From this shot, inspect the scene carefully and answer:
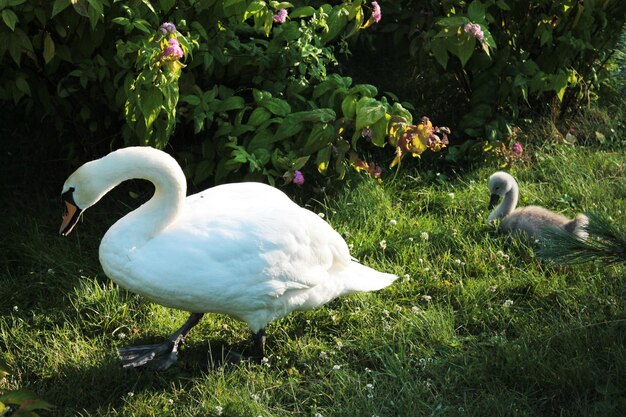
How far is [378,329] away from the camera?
4.18 metres

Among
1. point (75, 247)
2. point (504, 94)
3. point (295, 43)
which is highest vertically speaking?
point (295, 43)

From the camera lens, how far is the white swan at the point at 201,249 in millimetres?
3568

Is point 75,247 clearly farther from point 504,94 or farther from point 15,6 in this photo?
point 504,94

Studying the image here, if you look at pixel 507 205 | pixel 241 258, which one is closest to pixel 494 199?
pixel 507 205

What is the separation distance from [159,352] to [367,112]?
1.63 m

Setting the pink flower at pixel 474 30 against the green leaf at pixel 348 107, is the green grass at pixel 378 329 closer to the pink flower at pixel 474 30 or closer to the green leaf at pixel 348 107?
the green leaf at pixel 348 107

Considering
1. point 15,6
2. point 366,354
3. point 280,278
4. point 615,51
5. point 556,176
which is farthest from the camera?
point 615,51

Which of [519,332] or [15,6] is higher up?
[15,6]

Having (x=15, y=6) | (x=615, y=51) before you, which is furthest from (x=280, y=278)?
(x=615, y=51)

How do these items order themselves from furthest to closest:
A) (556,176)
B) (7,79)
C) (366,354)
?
1. (556,176)
2. (7,79)
3. (366,354)

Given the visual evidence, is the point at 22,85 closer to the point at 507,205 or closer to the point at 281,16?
the point at 281,16

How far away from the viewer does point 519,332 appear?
408cm

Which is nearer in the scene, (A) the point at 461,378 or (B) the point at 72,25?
(A) the point at 461,378

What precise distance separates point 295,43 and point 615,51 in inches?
97.4
